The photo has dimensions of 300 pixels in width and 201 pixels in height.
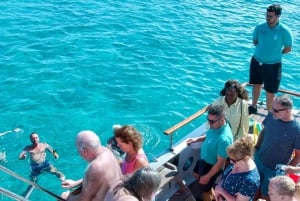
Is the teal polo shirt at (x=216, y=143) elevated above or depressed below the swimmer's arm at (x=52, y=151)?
above

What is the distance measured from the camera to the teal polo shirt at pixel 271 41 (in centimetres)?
852

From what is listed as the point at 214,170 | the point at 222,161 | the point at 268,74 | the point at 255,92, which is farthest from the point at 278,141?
the point at 255,92

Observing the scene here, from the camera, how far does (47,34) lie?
52.2 feet

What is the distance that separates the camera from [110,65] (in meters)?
14.3

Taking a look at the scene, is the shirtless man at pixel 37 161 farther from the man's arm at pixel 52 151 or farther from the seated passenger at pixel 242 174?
the seated passenger at pixel 242 174

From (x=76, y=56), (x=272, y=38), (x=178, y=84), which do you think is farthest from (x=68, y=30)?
(x=272, y=38)

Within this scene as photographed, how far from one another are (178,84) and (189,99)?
87cm

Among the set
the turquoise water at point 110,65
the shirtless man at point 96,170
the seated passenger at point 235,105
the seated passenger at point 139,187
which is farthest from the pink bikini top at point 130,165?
the turquoise water at point 110,65

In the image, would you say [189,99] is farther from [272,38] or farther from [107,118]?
[272,38]

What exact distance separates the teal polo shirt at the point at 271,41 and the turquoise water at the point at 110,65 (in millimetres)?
3483

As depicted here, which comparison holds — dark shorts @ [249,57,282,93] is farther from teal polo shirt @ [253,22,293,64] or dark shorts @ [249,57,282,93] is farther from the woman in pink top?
the woman in pink top

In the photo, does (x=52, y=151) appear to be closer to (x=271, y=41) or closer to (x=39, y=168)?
(x=39, y=168)

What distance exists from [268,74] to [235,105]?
92.6 inches

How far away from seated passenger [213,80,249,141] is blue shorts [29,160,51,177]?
437 cm
